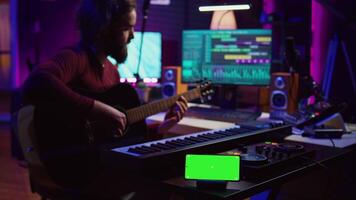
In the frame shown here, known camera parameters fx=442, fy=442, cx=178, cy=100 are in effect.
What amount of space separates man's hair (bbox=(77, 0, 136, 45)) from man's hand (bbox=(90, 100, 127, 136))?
38 centimetres

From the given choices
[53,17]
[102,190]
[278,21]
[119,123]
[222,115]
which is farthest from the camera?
[53,17]

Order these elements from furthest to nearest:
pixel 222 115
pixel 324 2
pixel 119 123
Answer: pixel 222 115
pixel 324 2
pixel 119 123

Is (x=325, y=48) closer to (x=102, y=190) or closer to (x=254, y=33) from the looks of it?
(x=254, y=33)

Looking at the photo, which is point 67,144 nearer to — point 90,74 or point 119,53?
point 90,74

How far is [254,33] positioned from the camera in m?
2.82

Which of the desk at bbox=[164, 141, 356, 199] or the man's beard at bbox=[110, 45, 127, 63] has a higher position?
the man's beard at bbox=[110, 45, 127, 63]

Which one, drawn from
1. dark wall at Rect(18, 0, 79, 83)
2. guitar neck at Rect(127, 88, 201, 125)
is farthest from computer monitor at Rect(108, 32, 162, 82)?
dark wall at Rect(18, 0, 79, 83)

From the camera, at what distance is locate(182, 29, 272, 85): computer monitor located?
9.21 feet

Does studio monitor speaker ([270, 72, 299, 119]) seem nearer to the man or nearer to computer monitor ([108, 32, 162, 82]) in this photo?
the man

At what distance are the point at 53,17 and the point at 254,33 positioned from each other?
284 centimetres

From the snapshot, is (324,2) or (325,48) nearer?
(324,2)

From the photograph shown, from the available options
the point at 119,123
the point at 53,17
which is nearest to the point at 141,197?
the point at 119,123

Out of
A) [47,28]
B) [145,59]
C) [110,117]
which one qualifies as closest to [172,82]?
[145,59]

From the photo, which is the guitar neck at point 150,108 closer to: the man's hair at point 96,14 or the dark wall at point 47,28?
the man's hair at point 96,14
